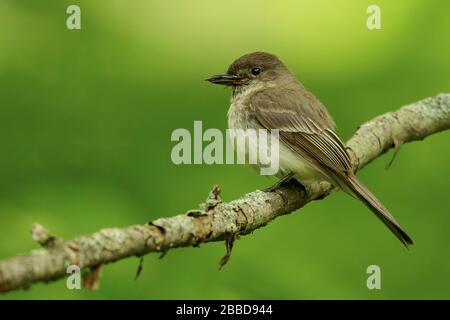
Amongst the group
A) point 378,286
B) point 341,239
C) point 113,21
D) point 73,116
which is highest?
point 113,21

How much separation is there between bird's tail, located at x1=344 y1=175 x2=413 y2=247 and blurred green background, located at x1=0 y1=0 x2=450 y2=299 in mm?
102

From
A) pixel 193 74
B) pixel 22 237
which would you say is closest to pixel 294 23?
pixel 193 74

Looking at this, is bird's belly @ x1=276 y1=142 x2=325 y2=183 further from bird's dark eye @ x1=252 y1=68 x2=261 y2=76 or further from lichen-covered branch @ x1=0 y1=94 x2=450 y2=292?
bird's dark eye @ x1=252 y1=68 x2=261 y2=76

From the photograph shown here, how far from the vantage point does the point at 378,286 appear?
13.4 feet

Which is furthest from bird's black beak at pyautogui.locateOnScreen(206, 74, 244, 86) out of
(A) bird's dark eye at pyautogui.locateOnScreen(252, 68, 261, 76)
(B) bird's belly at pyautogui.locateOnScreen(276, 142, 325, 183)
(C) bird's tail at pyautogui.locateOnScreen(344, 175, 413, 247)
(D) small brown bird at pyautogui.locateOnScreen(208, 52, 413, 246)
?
(C) bird's tail at pyautogui.locateOnScreen(344, 175, 413, 247)

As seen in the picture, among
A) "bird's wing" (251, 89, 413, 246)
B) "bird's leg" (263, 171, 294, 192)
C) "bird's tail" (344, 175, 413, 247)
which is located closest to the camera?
"bird's tail" (344, 175, 413, 247)

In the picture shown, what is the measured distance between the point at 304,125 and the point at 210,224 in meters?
2.20

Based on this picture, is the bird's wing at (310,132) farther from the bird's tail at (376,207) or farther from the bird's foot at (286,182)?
the bird's foot at (286,182)

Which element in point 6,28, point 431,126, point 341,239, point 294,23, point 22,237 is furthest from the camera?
point 431,126

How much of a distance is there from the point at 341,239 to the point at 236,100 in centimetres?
178

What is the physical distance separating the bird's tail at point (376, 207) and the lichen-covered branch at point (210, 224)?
275 millimetres

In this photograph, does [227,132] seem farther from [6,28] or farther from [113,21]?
[6,28]

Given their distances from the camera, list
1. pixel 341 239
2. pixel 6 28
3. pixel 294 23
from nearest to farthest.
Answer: pixel 341 239, pixel 6 28, pixel 294 23

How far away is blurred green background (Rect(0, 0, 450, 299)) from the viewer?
3.87m
